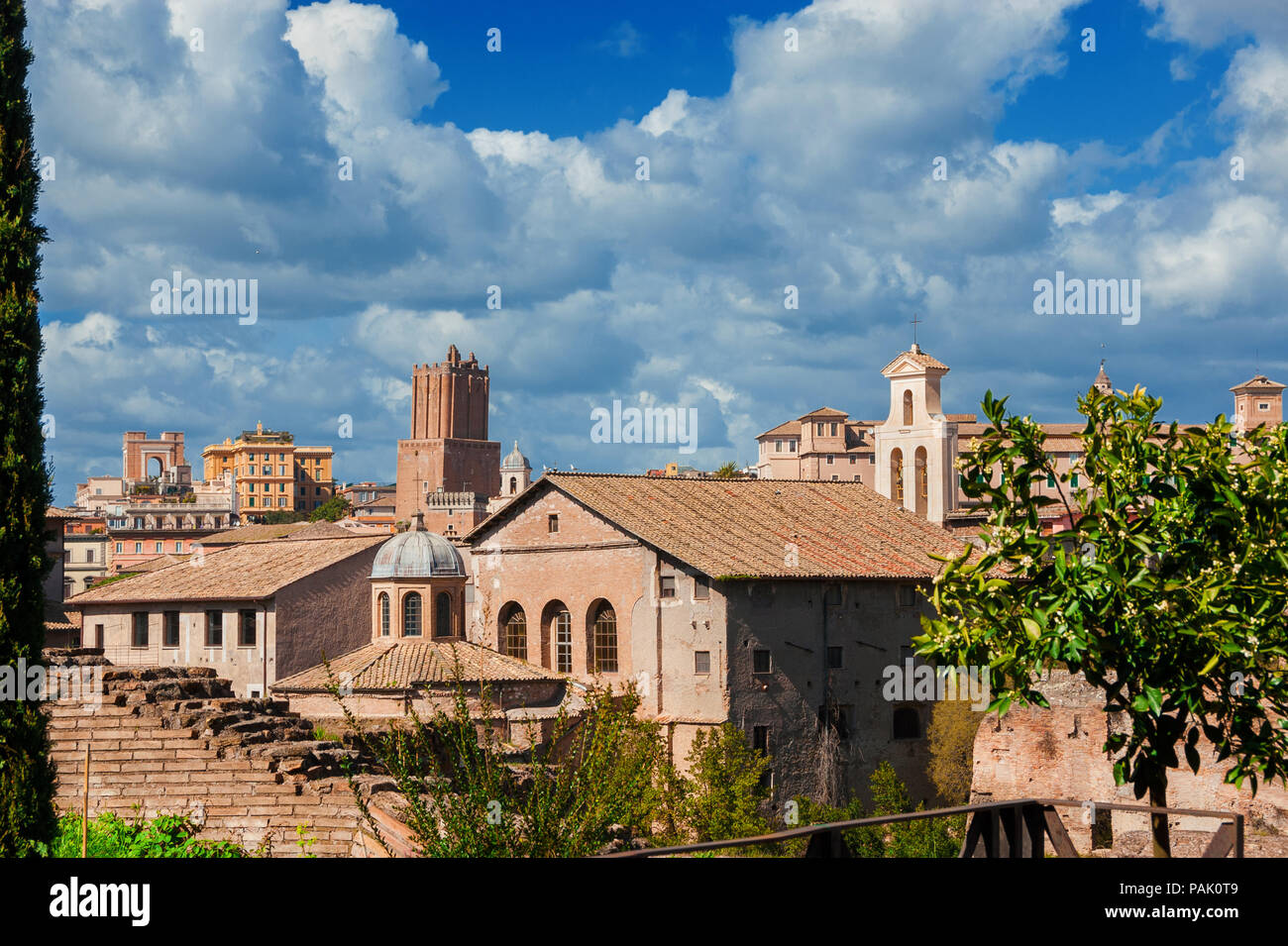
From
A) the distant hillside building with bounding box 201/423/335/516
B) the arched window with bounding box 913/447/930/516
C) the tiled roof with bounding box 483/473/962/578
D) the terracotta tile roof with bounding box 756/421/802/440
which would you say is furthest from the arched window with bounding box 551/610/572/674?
the distant hillside building with bounding box 201/423/335/516

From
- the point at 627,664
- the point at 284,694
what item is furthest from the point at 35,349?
the point at 627,664

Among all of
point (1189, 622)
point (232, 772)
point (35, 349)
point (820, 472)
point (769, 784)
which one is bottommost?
point (769, 784)

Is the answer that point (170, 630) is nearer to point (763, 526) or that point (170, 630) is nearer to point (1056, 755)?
point (763, 526)

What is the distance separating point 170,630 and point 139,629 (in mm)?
1186

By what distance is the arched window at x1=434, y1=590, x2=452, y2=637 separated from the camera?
37750mm

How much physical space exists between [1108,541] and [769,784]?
27.9m

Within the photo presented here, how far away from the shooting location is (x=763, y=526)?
42188 millimetres

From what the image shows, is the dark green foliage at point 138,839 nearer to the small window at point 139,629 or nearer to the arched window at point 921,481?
the small window at point 139,629

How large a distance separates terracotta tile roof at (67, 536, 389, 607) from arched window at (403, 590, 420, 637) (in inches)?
259

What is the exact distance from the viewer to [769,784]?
3775 cm

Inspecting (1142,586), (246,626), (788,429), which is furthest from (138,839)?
(788,429)

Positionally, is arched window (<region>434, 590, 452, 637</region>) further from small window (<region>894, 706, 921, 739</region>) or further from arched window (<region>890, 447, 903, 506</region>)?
arched window (<region>890, 447, 903, 506</region>)

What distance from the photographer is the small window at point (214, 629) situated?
1673 inches
